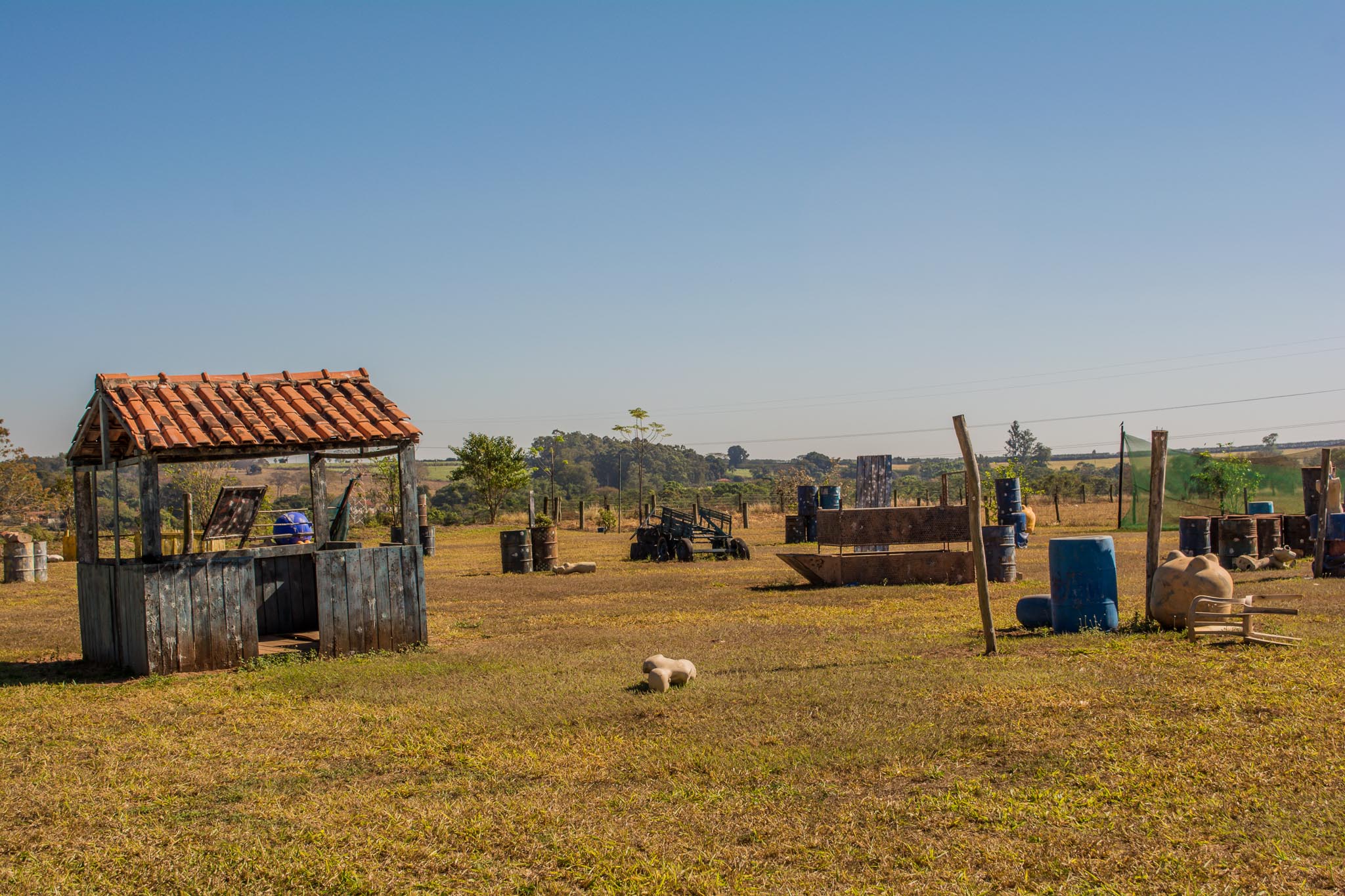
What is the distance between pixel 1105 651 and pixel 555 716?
17.5ft

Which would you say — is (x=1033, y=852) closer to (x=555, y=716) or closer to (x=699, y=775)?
(x=699, y=775)

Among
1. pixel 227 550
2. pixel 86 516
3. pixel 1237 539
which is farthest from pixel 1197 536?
pixel 86 516

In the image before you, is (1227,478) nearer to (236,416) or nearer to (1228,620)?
(1228,620)

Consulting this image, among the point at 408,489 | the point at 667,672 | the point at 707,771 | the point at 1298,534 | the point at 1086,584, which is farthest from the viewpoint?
the point at 1298,534

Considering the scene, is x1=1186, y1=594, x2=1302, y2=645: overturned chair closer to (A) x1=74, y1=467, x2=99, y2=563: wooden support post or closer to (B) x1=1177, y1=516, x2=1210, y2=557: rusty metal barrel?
(B) x1=1177, y1=516, x2=1210, y2=557: rusty metal barrel

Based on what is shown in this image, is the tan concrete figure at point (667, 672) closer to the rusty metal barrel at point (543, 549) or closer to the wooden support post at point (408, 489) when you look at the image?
the wooden support post at point (408, 489)

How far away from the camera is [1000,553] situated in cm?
1789

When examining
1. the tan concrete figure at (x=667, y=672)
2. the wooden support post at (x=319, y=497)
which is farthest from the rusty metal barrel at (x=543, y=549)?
the tan concrete figure at (x=667, y=672)

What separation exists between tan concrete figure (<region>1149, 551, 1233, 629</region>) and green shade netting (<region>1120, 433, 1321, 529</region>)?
69.3 feet

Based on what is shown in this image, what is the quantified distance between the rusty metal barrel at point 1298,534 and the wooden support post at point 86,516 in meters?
19.9

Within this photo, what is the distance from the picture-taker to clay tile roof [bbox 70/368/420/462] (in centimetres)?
1107

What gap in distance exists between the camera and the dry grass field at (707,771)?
4953 millimetres

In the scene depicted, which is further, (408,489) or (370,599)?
(408,489)

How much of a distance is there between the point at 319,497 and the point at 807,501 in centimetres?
2071
